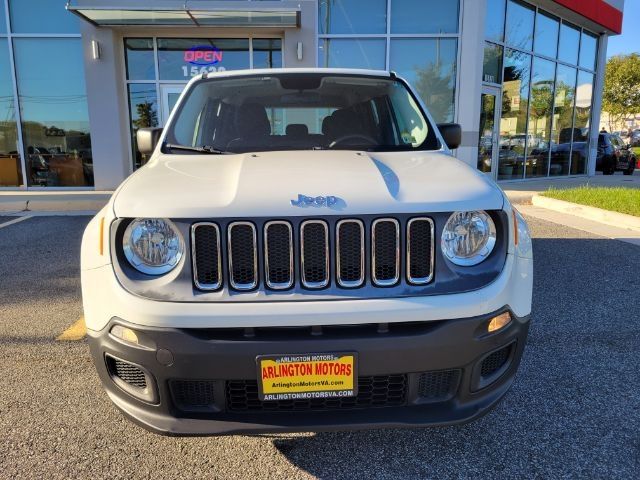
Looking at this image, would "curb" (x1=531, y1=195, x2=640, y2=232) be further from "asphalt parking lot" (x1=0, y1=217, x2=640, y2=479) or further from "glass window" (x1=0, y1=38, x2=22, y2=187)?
"glass window" (x1=0, y1=38, x2=22, y2=187)

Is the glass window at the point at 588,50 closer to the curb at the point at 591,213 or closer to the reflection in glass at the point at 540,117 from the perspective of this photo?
the reflection in glass at the point at 540,117

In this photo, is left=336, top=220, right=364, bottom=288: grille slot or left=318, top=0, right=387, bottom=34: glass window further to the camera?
left=318, top=0, right=387, bottom=34: glass window

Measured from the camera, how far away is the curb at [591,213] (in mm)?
7259

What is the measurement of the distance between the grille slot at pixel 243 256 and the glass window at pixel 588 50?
18.3 m

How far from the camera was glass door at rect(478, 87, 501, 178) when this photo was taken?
12.5m

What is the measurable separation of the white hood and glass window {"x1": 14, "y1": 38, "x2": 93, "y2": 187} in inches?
401

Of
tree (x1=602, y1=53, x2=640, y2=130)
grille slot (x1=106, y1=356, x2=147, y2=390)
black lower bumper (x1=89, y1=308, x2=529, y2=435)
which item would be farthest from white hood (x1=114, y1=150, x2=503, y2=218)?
tree (x1=602, y1=53, x2=640, y2=130)

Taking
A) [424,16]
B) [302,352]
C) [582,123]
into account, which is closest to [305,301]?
[302,352]

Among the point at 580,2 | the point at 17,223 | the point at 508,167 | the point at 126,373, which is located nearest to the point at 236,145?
the point at 126,373

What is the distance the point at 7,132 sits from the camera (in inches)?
447

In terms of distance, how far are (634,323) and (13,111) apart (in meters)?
12.6

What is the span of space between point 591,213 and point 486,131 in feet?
17.5

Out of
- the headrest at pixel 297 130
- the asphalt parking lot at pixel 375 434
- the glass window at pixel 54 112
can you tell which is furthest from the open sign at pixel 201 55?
the headrest at pixel 297 130

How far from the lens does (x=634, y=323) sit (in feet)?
12.0
